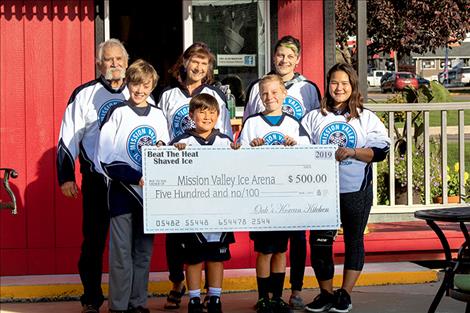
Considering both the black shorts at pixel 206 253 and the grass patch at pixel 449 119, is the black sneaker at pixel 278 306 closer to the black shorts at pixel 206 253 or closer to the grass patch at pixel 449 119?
the black shorts at pixel 206 253

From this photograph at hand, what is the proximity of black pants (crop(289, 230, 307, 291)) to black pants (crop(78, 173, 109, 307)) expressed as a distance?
1.31 metres

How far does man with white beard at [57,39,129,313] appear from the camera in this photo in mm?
7254

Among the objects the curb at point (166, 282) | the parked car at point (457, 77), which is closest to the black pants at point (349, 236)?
the curb at point (166, 282)

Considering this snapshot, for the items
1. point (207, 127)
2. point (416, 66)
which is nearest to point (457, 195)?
point (207, 127)

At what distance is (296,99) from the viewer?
296 inches

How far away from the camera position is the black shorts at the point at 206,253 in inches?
277

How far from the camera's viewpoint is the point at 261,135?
7.11m

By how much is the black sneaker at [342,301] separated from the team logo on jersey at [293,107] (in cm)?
126

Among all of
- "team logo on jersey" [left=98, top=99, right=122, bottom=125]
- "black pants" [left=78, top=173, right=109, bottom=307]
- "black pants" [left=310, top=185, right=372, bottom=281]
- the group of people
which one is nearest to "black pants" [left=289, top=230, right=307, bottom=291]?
the group of people

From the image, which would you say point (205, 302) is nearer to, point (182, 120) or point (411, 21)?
point (182, 120)

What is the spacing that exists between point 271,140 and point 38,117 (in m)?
2.35

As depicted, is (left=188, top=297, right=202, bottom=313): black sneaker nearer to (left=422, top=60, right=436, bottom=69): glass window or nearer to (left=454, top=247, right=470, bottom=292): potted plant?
(left=454, top=247, right=470, bottom=292): potted plant

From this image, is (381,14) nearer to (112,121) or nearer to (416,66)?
(112,121)

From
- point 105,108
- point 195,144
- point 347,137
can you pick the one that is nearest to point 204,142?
point 195,144
